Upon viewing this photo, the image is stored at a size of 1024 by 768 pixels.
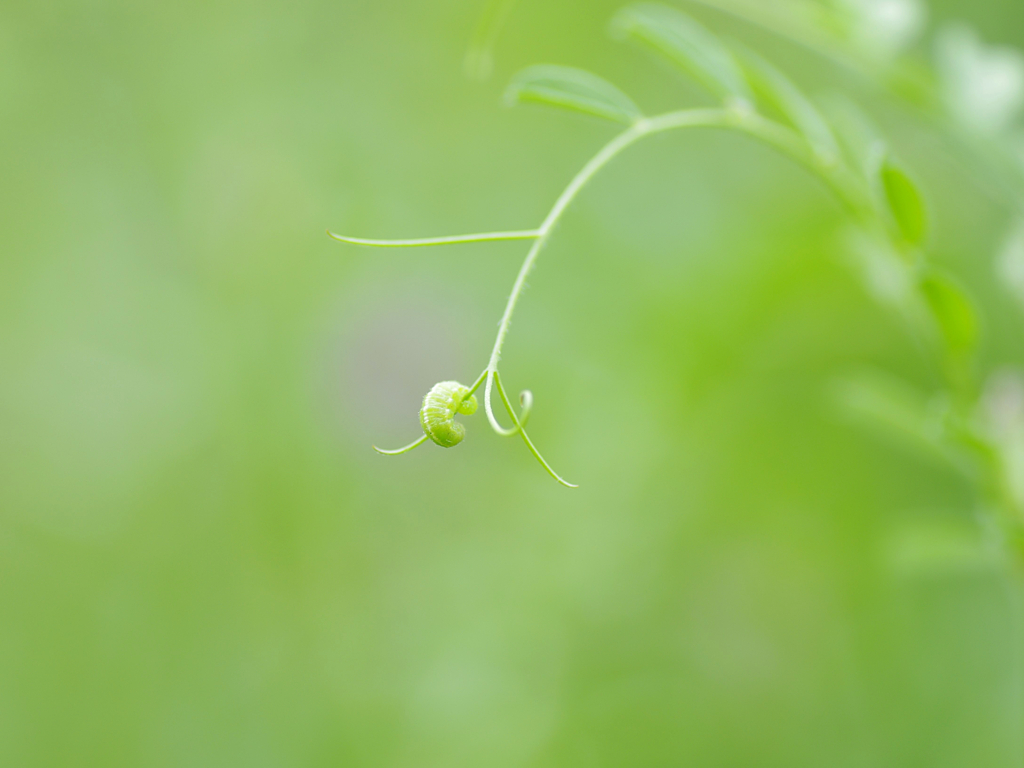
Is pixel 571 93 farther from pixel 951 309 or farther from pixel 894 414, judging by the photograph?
pixel 894 414

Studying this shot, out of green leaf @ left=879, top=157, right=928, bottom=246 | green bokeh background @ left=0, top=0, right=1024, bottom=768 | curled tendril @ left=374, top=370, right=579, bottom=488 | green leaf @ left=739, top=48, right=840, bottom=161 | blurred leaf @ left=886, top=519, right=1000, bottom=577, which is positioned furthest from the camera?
green bokeh background @ left=0, top=0, right=1024, bottom=768

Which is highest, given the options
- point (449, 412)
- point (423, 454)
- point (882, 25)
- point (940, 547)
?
point (882, 25)

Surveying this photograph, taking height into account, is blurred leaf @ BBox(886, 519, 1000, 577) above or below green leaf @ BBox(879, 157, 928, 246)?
below

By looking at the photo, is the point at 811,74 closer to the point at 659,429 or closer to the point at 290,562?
the point at 659,429

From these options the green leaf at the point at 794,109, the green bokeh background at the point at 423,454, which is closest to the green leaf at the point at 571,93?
the green leaf at the point at 794,109

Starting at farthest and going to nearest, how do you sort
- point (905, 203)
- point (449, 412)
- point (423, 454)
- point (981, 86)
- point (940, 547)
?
point (423, 454) < point (940, 547) < point (981, 86) < point (905, 203) < point (449, 412)

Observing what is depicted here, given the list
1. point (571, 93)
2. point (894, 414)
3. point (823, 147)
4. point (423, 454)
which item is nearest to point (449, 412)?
point (571, 93)

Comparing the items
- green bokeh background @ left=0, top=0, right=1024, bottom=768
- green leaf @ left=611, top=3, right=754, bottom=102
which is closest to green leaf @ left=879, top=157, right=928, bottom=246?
green leaf @ left=611, top=3, right=754, bottom=102

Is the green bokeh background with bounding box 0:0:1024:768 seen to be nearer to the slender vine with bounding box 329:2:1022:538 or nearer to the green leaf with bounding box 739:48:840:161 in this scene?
the slender vine with bounding box 329:2:1022:538
